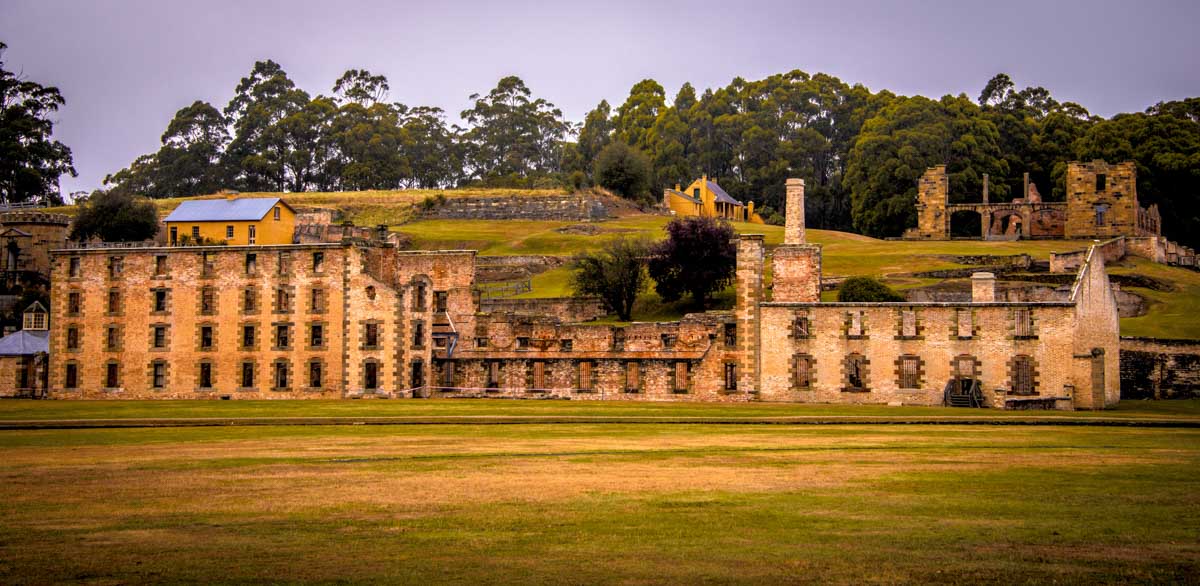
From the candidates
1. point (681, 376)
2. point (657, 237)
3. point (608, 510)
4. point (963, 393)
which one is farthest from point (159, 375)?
point (608, 510)

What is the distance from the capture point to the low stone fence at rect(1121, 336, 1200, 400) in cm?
5184

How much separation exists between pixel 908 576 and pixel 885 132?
329 feet

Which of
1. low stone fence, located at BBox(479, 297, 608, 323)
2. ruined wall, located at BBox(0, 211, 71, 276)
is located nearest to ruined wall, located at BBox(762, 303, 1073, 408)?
low stone fence, located at BBox(479, 297, 608, 323)

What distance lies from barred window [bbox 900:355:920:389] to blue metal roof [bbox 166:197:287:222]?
4542 cm

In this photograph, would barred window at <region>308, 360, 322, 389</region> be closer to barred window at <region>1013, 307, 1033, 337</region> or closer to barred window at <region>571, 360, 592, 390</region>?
barred window at <region>571, 360, 592, 390</region>

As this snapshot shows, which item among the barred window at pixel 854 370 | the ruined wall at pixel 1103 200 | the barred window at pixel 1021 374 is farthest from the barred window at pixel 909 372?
the ruined wall at pixel 1103 200

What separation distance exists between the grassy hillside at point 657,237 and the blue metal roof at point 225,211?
14806 millimetres

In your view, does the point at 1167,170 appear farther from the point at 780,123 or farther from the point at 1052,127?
the point at 780,123

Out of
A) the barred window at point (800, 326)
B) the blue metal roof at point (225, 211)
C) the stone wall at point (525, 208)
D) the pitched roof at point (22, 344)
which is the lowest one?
the pitched roof at point (22, 344)

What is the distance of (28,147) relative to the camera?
116 metres

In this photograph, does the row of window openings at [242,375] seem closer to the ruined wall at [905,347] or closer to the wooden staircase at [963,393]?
the ruined wall at [905,347]

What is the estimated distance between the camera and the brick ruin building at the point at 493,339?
49.5 meters

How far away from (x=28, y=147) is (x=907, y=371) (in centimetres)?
9257

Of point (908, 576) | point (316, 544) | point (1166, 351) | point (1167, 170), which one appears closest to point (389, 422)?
point (316, 544)
